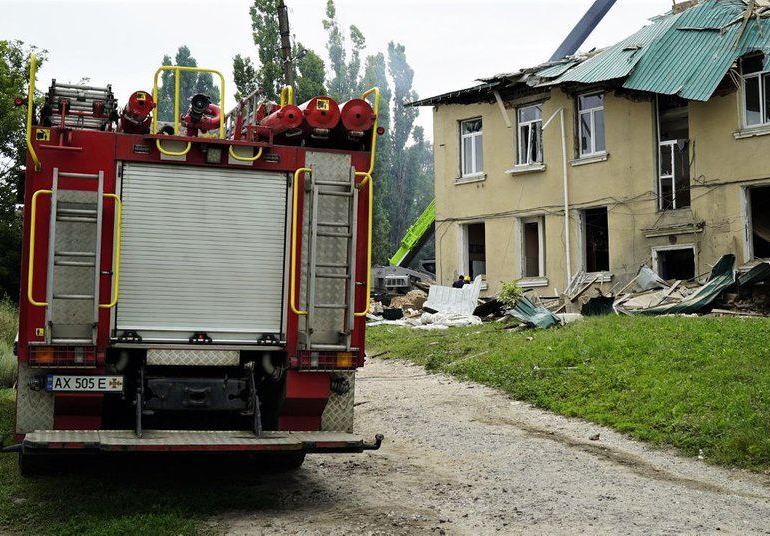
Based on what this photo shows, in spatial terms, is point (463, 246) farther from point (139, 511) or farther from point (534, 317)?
point (139, 511)

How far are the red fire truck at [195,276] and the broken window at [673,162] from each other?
53.9 feet

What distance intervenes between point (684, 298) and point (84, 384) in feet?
49.3

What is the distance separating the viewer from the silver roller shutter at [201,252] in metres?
7.36

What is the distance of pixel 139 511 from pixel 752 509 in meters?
4.79

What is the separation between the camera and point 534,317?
19.0m

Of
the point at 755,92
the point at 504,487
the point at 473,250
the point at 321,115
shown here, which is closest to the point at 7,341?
the point at 321,115

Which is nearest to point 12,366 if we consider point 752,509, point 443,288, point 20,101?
point 20,101

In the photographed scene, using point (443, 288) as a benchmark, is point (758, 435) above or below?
below

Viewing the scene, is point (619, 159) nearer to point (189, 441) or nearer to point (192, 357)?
point (192, 357)

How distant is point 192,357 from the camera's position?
7.48 m

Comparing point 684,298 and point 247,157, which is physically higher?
point 247,157

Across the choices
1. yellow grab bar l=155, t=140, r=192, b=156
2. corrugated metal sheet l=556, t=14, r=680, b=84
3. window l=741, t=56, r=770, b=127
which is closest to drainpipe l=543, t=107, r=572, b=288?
corrugated metal sheet l=556, t=14, r=680, b=84

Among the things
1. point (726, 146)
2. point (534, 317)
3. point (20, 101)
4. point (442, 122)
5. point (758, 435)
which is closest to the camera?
point (20, 101)

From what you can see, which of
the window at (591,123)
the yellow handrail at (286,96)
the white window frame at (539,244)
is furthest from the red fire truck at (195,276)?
the white window frame at (539,244)
